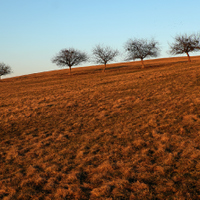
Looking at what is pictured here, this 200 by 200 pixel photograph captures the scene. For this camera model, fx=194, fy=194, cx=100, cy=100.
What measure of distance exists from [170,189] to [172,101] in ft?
32.9

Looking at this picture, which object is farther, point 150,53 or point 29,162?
point 150,53

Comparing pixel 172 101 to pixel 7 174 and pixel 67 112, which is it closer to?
pixel 67 112

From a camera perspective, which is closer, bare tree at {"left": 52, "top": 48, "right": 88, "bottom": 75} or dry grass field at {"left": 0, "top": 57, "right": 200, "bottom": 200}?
dry grass field at {"left": 0, "top": 57, "right": 200, "bottom": 200}

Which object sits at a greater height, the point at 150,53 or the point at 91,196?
the point at 150,53

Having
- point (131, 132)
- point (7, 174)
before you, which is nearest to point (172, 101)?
point (131, 132)

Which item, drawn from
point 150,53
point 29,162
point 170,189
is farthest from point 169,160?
point 150,53

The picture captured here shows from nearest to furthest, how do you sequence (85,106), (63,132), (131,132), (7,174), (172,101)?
(7,174) < (131,132) < (63,132) < (172,101) < (85,106)

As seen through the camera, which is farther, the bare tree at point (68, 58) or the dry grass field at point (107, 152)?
the bare tree at point (68, 58)

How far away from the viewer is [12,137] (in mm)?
11758

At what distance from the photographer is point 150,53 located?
48906 millimetres

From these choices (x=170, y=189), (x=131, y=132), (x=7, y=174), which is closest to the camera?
(x=170, y=189)

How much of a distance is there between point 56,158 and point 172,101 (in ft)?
32.1

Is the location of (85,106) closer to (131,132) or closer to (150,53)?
(131,132)

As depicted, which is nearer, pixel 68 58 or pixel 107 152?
pixel 107 152
